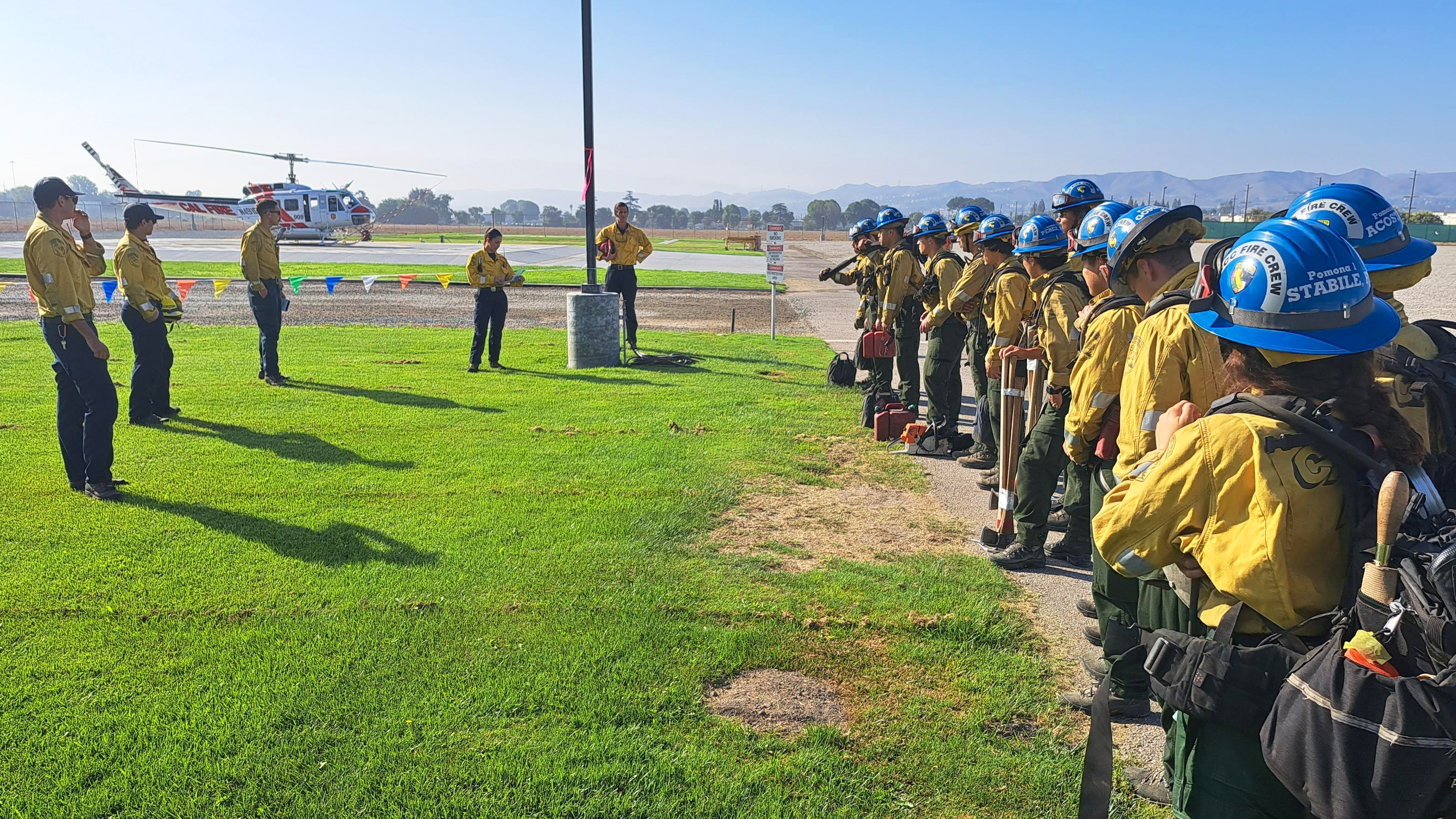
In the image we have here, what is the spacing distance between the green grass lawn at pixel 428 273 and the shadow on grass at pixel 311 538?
20155 mm

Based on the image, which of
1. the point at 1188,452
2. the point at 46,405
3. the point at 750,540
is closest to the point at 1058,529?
the point at 750,540

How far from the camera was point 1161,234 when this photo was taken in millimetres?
3764

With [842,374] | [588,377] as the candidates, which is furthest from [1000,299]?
[588,377]

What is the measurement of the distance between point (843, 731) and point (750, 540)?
2315mm

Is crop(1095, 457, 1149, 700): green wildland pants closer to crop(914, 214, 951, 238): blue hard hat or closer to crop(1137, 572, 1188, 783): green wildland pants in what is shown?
crop(1137, 572, 1188, 783): green wildland pants

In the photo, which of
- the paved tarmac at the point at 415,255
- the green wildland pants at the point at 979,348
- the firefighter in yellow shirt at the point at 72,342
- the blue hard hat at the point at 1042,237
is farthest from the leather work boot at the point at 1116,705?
the paved tarmac at the point at 415,255

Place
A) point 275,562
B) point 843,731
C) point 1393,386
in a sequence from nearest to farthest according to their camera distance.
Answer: point 1393,386 < point 843,731 < point 275,562

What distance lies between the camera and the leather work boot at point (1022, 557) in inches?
218

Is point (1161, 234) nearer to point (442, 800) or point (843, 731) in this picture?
point (843, 731)

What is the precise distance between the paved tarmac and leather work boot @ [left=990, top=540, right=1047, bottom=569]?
29232 millimetres

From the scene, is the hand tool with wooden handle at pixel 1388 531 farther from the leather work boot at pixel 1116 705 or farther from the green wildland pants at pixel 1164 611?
the leather work boot at pixel 1116 705

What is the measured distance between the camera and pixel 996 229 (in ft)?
22.6

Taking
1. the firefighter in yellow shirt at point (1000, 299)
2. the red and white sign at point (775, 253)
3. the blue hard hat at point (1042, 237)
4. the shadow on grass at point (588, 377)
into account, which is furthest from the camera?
the red and white sign at point (775, 253)

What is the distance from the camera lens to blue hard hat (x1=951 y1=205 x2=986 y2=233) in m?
8.74
